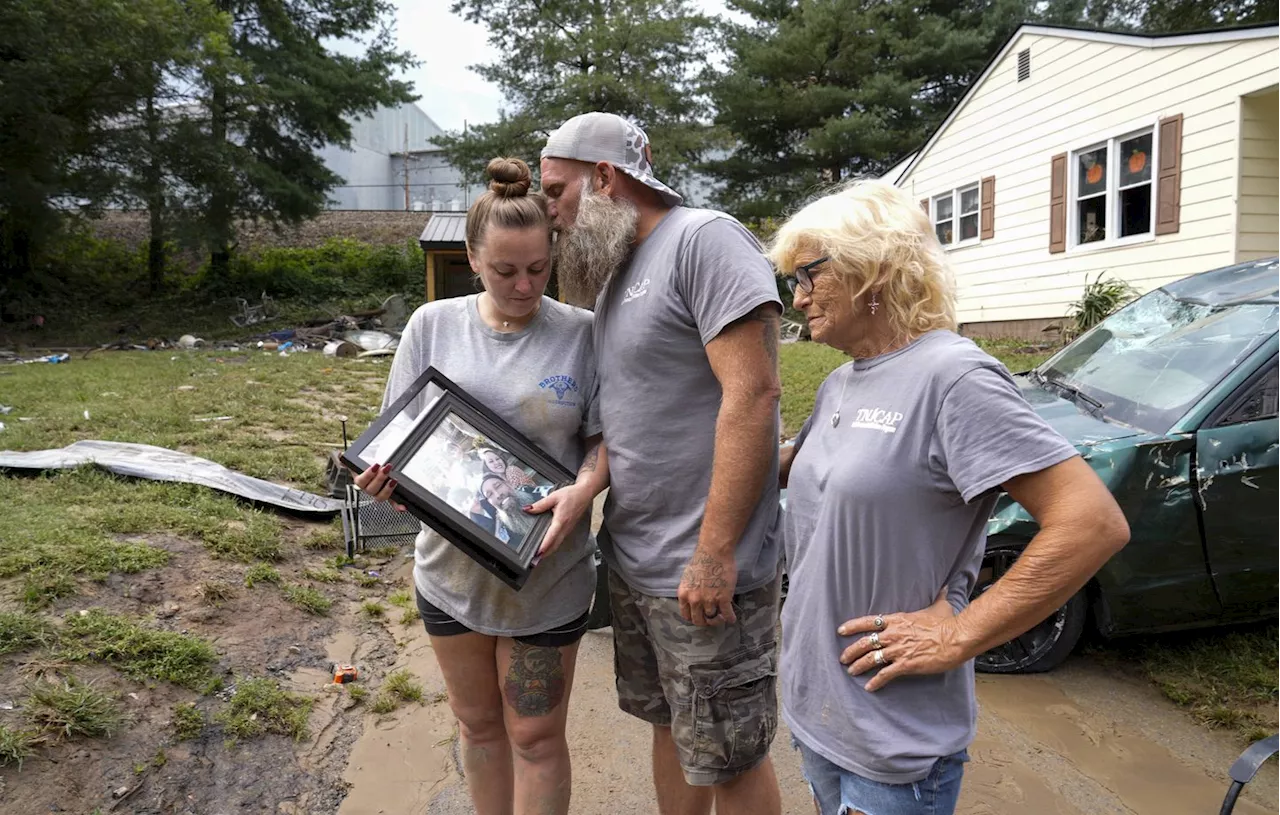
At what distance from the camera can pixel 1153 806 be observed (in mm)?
3031

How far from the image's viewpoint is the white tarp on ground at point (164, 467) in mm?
5945

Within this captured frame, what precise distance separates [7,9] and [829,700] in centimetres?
1929

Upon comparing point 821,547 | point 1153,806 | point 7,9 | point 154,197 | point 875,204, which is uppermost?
point 7,9

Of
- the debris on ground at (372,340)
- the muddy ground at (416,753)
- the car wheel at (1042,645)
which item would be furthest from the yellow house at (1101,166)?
the debris on ground at (372,340)

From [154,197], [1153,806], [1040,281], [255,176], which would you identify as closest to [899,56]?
[1040,281]

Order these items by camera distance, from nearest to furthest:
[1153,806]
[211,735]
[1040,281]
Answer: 1. [1153,806]
2. [211,735]
3. [1040,281]

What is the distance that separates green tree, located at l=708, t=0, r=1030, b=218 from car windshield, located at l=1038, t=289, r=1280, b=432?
19.7 meters

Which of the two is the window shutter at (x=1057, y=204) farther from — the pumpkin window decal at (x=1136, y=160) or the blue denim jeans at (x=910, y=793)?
the blue denim jeans at (x=910, y=793)

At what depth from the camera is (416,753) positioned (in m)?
3.42

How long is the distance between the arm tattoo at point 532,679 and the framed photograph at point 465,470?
318 mm

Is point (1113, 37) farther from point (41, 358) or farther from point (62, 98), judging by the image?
point (62, 98)

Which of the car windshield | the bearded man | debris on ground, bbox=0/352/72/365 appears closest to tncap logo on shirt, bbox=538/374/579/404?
the bearded man

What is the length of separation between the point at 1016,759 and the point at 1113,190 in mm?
10582

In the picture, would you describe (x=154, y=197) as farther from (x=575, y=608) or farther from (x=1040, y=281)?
(x=575, y=608)
